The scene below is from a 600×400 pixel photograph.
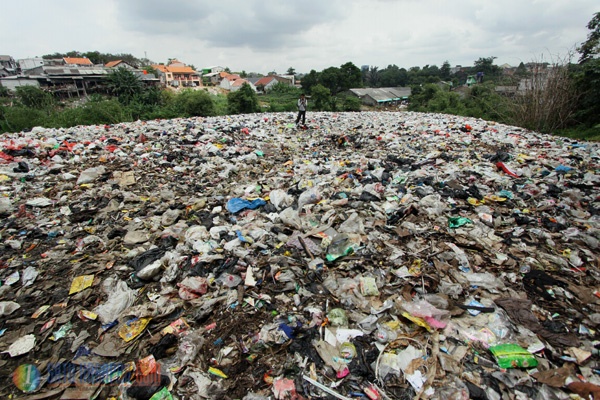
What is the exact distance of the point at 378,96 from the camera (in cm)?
3192

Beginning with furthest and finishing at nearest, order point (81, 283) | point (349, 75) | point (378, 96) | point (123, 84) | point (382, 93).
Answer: point (382, 93), point (378, 96), point (349, 75), point (123, 84), point (81, 283)

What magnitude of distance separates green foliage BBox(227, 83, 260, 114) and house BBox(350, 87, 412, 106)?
16628mm

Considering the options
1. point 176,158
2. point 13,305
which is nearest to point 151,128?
point 176,158

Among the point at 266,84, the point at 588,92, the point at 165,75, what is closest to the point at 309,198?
the point at 588,92

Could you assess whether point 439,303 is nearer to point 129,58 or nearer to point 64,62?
point 64,62

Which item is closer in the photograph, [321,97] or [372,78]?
[321,97]

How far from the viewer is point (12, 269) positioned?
249cm

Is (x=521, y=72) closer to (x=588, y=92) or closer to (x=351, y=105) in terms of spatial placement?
(x=588, y=92)

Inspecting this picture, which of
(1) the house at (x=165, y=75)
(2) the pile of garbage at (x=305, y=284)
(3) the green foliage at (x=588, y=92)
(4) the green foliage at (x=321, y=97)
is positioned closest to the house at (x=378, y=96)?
(4) the green foliage at (x=321, y=97)

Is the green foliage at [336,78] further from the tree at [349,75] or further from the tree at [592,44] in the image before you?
the tree at [592,44]

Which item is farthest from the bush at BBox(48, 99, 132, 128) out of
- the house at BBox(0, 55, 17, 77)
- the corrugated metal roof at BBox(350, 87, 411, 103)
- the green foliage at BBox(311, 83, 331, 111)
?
the house at BBox(0, 55, 17, 77)

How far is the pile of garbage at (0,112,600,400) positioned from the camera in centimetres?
155

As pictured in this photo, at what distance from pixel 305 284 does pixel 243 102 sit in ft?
53.4

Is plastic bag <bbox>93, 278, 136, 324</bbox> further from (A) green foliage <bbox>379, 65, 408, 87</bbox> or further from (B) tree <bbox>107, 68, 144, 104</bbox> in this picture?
(A) green foliage <bbox>379, 65, 408, 87</bbox>
